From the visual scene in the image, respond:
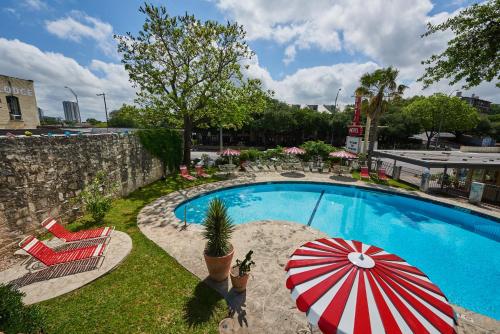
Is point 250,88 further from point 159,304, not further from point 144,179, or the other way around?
point 159,304

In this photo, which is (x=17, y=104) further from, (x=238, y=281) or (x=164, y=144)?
(x=238, y=281)

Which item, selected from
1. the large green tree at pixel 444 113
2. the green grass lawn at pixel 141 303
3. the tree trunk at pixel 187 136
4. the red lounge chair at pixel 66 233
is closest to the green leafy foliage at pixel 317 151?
the tree trunk at pixel 187 136

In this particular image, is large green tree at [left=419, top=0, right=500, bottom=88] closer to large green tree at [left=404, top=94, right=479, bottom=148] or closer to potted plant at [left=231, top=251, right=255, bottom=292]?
potted plant at [left=231, top=251, right=255, bottom=292]

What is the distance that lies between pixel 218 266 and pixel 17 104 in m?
26.6

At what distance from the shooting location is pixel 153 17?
15781 mm

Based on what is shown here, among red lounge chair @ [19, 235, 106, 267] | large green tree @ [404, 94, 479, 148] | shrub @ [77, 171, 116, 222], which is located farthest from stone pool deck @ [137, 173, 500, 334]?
large green tree @ [404, 94, 479, 148]

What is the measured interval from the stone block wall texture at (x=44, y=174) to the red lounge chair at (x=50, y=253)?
5.48 feet

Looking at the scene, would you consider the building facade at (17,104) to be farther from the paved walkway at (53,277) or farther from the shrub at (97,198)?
the paved walkway at (53,277)

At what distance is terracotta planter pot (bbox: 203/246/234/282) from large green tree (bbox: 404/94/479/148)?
170 ft

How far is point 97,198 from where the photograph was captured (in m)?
9.66

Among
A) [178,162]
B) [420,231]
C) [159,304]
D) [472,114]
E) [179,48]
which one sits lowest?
[420,231]

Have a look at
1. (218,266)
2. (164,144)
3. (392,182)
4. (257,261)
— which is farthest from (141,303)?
(392,182)

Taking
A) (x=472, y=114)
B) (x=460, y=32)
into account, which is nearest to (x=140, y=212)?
(x=460, y=32)

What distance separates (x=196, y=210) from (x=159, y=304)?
25.3ft
